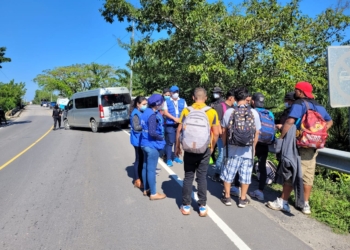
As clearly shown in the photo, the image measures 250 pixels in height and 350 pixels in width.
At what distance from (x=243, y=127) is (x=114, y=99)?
37.0 ft

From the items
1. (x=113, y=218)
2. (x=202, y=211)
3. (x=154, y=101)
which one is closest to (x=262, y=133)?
(x=202, y=211)

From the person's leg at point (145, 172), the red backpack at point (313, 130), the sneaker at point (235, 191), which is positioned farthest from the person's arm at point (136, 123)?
the red backpack at point (313, 130)

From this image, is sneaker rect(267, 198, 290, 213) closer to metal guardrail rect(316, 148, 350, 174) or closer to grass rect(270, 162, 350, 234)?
grass rect(270, 162, 350, 234)

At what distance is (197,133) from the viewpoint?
143 inches

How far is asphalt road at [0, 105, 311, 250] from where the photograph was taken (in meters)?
3.16

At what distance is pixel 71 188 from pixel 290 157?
3929mm

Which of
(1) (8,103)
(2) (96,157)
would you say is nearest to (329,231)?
(2) (96,157)

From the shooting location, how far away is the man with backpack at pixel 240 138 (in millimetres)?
3805

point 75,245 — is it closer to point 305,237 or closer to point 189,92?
point 305,237

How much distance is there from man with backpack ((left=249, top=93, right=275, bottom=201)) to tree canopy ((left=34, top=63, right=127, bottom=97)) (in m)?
40.2

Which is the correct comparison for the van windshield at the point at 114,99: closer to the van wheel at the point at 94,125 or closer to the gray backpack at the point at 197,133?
the van wheel at the point at 94,125

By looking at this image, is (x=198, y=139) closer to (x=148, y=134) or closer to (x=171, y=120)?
(x=148, y=134)

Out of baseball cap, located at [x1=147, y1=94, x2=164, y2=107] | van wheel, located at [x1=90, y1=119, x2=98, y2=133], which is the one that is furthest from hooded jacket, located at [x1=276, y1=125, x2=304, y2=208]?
van wheel, located at [x1=90, y1=119, x2=98, y2=133]

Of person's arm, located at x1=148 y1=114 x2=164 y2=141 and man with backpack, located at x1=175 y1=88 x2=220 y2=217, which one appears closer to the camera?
man with backpack, located at x1=175 y1=88 x2=220 y2=217
